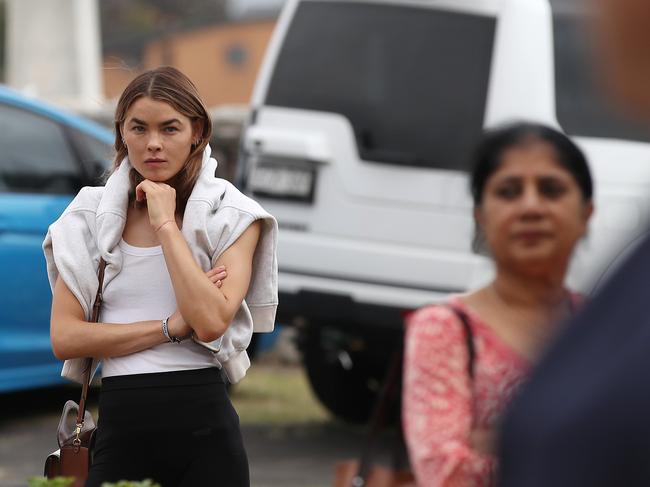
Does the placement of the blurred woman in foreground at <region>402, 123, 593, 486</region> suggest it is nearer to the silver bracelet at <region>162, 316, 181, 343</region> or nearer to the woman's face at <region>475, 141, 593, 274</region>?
the woman's face at <region>475, 141, 593, 274</region>

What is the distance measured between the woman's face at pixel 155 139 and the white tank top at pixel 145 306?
6.7 inches

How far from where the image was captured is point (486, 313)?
7.14 ft

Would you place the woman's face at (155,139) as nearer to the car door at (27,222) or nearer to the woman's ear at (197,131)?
the woman's ear at (197,131)

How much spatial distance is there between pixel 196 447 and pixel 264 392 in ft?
17.8

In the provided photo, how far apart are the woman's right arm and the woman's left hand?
0.20 meters

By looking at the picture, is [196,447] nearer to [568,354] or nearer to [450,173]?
[568,354]

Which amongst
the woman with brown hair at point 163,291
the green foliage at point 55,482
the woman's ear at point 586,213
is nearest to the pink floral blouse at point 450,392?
the woman's ear at point 586,213

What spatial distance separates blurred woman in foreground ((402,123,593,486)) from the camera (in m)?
2.02

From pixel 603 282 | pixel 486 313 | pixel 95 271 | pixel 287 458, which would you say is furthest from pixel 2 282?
pixel 603 282

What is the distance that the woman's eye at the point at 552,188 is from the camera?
220 cm

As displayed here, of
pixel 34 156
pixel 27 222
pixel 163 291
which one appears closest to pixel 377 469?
pixel 163 291

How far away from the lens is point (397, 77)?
6398 mm

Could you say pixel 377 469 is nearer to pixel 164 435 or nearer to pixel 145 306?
pixel 164 435

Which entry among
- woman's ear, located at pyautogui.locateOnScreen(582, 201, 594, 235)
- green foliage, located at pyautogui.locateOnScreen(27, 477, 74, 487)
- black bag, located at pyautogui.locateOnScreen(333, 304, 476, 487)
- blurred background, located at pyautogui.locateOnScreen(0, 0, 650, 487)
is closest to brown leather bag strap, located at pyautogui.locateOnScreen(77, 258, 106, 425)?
green foliage, located at pyautogui.locateOnScreen(27, 477, 74, 487)
